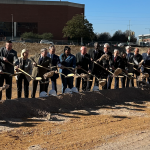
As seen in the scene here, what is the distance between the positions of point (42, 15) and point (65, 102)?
6453 cm

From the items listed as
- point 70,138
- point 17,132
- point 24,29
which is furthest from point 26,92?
point 24,29

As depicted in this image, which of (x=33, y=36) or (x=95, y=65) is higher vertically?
(x=33, y=36)

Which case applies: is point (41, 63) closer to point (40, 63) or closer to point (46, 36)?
point (40, 63)

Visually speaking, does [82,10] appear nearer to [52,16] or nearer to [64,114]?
[52,16]

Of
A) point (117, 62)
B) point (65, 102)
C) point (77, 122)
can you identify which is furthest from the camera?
point (117, 62)

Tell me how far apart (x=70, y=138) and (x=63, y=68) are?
3717mm

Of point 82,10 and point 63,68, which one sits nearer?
point 63,68

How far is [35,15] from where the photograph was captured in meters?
71.3

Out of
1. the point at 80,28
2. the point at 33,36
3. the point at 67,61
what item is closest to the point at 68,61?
the point at 67,61

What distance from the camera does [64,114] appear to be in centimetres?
848

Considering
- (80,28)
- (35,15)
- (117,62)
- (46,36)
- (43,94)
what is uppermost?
(35,15)

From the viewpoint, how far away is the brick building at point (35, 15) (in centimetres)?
7025

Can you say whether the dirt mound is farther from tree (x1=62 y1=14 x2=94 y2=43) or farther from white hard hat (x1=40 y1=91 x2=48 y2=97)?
tree (x1=62 y1=14 x2=94 y2=43)

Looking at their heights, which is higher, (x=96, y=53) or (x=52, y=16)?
(x=52, y=16)
